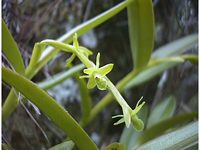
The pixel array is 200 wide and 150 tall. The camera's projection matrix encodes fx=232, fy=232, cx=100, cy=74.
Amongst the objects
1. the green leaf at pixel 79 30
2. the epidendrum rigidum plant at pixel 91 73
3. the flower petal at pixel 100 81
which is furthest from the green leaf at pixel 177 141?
the green leaf at pixel 79 30

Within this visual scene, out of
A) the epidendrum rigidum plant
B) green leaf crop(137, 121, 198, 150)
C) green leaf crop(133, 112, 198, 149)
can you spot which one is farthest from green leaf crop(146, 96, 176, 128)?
green leaf crop(137, 121, 198, 150)

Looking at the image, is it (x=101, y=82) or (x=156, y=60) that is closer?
(x=101, y=82)

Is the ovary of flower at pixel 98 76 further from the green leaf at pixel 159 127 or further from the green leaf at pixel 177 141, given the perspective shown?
the green leaf at pixel 159 127

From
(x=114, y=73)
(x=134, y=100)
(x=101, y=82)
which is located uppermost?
(x=101, y=82)

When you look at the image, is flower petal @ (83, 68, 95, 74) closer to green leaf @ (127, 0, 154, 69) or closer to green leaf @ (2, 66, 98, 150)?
green leaf @ (2, 66, 98, 150)

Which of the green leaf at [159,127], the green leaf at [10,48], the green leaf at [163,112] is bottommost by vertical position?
the green leaf at [163,112]

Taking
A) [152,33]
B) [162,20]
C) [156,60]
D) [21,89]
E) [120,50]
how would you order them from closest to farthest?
[21,89], [152,33], [156,60], [162,20], [120,50]

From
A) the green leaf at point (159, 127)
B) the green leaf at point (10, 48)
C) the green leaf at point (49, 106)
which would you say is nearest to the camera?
the green leaf at point (49, 106)

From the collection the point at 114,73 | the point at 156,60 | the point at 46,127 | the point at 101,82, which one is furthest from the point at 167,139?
the point at 114,73

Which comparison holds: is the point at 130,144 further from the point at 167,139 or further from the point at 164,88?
the point at 164,88
